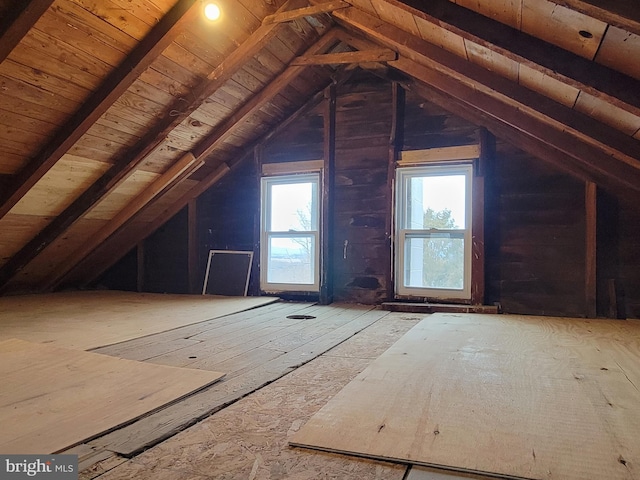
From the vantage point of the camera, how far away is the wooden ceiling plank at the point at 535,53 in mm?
1840

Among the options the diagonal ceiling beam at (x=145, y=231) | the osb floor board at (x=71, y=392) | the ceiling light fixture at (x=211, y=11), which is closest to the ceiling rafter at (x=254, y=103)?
the diagonal ceiling beam at (x=145, y=231)

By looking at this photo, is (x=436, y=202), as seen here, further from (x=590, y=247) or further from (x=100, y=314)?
(x=100, y=314)

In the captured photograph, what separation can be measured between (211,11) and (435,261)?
9.53 ft

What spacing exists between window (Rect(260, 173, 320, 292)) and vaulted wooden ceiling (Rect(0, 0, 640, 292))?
66 cm

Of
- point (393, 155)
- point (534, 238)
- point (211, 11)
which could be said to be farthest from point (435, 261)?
point (211, 11)

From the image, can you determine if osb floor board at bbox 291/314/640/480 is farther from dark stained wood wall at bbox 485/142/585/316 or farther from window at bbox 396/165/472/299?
window at bbox 396/165/472/299

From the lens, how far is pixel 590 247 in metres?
3.72

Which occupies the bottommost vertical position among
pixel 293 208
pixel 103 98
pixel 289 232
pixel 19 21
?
pixel 289 232

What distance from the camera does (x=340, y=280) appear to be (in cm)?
464

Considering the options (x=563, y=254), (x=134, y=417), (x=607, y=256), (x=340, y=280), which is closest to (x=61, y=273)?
(x=340, y=280)

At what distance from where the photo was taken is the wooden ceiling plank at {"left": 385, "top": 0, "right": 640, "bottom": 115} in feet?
6.04

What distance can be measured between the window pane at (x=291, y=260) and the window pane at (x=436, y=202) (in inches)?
44.5

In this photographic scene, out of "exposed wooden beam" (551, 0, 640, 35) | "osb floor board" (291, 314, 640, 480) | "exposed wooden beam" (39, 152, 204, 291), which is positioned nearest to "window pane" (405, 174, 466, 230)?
"osb floor board" (291, 314, 640, 480)

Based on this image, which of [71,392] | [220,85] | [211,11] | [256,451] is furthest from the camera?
[220,85]
